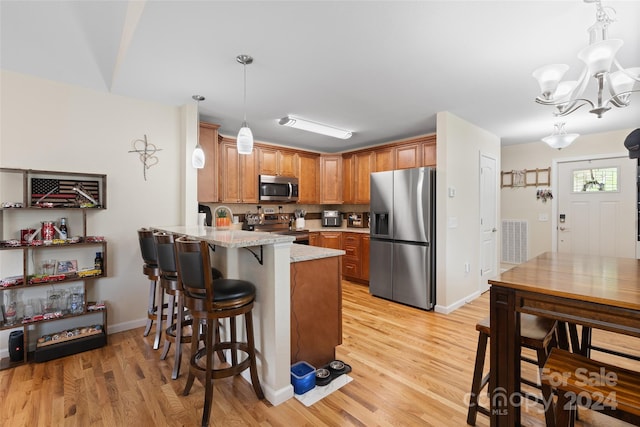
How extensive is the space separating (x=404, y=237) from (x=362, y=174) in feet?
5.44

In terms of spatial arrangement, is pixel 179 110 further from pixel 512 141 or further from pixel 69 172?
pixel 512 141

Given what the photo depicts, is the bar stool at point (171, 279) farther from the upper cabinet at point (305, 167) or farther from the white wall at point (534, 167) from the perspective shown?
the white wall at point (534, 167)

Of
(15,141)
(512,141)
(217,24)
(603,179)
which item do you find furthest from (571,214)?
(15,141)

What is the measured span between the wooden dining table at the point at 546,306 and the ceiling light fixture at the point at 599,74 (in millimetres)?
880

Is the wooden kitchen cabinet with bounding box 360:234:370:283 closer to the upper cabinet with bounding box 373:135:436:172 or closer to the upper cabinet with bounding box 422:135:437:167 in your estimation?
the upper cabinet with bounding box 373:135:436:172

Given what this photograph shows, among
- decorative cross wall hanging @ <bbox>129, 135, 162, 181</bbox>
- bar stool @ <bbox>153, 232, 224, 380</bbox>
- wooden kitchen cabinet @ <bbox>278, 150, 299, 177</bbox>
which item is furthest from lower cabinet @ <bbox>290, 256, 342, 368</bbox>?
wooden kitchen cabinet @ <bbox>278, 150, 299, 177</bbox>

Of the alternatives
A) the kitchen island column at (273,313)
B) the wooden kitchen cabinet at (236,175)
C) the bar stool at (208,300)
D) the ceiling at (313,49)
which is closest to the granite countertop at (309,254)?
the kitchen island column at (273,313)

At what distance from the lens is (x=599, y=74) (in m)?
1.47

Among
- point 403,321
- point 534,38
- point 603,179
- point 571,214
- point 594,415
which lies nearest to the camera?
point 594,415

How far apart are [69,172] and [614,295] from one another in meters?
3.82

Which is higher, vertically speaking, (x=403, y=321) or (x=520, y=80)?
(x=520, y=80)

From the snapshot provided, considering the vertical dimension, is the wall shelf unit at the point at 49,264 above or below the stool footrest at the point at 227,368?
above

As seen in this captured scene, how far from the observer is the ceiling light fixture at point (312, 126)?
11.8 ft

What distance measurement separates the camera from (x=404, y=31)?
1879 mm
